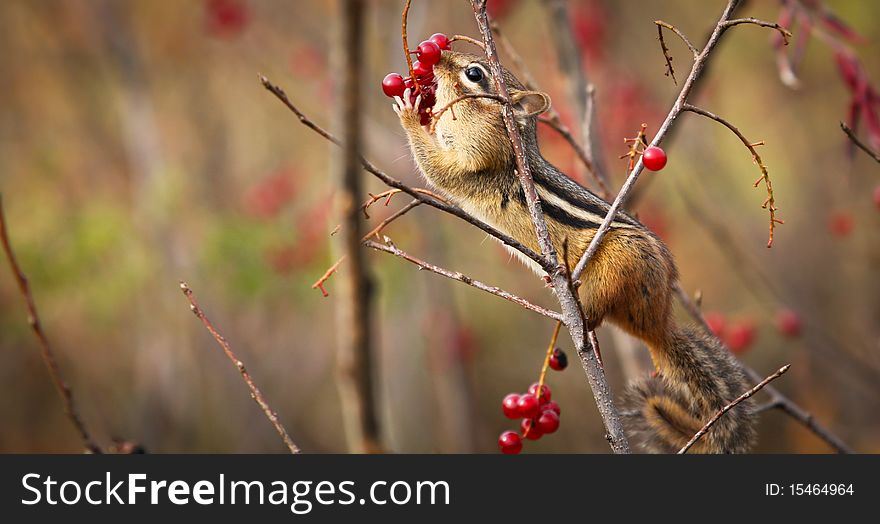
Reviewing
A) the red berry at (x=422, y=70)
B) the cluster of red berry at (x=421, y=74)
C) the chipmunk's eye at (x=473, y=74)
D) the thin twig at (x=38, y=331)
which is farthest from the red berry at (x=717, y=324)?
the thin twig at (x=38, y=331)

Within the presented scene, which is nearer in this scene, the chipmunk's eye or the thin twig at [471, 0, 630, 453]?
the thin twig at [471, 0, 630, 453]

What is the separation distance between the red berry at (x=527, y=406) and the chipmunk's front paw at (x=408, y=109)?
964mm

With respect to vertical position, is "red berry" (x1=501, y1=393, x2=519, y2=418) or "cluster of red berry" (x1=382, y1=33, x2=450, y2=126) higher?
A: "cluster of red berry" (x1=382, y1=33, x2=450, y2=126)

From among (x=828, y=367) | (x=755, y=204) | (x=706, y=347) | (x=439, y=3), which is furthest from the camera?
(x=755, y=204)

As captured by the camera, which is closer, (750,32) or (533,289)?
(533,289)

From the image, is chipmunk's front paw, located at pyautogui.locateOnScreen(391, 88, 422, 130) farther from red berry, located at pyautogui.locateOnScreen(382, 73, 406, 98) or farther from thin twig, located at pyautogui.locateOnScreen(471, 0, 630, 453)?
thin twig, located at pyautogui.locateOnScreen(471, 0, 630, 453)

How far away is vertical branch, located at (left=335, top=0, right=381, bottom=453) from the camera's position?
102 cm

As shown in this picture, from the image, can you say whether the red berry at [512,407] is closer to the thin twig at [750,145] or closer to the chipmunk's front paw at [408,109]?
the thin twig at [750,145]

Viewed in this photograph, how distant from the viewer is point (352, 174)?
104 cm

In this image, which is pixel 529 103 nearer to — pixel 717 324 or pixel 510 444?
pixel 510 444

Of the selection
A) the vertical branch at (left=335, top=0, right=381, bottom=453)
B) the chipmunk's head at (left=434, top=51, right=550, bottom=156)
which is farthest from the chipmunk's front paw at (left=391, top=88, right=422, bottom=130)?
the vertical branch at (left=335, top=0, right=381, bottom=453)
